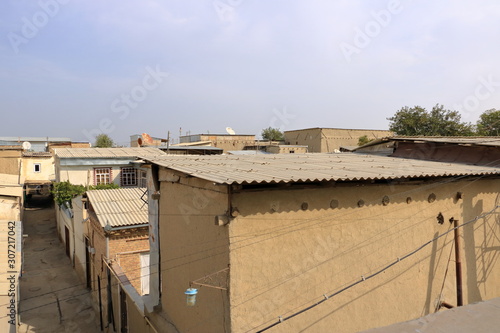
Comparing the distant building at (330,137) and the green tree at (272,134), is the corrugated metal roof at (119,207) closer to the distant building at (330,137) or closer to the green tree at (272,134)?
the distant building at (330,137)

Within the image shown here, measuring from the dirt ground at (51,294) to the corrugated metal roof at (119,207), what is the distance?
4466mm

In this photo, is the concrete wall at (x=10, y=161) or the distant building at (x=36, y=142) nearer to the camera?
the concrete wall at (x=10, y=161)

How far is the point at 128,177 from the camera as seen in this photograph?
2284 centimetres

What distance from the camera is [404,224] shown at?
21.8ft

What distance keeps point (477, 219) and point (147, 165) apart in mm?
7299

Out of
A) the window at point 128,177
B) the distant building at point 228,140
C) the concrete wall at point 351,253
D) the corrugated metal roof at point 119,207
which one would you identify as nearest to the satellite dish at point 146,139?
the window at point 128,177

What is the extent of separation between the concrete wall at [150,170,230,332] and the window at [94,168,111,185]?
16110 millimetres

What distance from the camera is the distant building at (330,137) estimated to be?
34438mm

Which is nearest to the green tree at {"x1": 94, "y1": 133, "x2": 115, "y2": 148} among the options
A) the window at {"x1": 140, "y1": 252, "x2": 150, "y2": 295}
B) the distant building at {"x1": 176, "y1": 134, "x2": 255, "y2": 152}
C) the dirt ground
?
the distant building at {"x1": 176, "y1": 134, "x2": 255, "y2": 152}

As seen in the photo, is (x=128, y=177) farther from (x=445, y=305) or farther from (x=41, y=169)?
(x=445, y=305)

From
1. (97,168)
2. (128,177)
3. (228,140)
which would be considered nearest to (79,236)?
(97,168)

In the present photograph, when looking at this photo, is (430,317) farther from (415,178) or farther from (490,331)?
(415,178)

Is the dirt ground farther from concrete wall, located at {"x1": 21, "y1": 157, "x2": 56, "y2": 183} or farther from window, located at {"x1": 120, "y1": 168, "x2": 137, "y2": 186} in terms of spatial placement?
concrete wall, located at {"x1": 21, "y1": 157, "x2": 56, "y2": 183}

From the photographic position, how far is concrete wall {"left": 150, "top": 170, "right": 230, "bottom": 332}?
518cm
